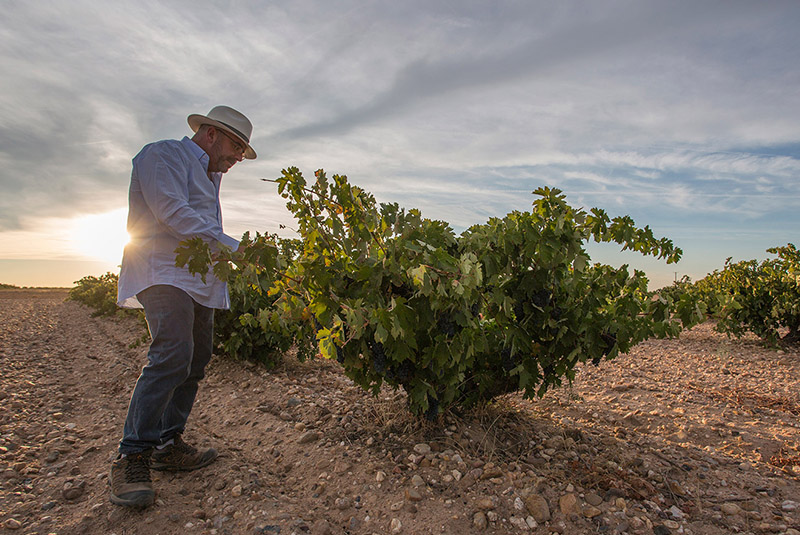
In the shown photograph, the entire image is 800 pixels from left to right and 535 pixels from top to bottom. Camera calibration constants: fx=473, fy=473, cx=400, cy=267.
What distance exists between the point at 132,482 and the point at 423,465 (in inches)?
67.1

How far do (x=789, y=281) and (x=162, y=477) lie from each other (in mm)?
9918

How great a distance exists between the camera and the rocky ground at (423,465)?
258 cm

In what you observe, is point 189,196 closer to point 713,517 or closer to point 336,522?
point 336,522

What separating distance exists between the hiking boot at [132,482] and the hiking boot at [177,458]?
33 cm

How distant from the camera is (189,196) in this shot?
2924 millimetres

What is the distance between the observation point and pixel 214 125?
10.1ft

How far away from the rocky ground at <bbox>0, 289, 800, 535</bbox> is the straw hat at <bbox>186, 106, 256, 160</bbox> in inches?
87.5

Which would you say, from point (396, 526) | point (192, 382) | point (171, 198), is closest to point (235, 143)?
point (171, 198)

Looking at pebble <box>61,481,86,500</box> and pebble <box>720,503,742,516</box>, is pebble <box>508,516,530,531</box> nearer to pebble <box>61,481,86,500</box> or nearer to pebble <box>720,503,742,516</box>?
pebble <box>720,503,742,516</box>

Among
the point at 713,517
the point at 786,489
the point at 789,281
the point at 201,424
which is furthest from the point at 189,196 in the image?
the point at 789,281

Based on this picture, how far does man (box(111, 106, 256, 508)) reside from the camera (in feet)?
8.69

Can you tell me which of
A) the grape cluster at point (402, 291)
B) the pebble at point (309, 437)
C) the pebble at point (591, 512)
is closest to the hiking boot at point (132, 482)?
the pebble at point (309, 437)

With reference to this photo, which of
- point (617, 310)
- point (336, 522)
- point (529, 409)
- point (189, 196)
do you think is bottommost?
point (336, 522)

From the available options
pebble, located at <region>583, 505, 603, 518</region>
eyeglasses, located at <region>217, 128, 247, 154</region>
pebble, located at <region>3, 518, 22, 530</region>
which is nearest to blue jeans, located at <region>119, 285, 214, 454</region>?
pebble, located at <region>3, 518, 22, 530</region>
